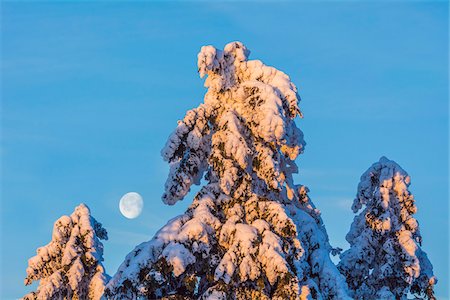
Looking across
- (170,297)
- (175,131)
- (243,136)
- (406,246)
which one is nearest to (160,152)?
(175,131)

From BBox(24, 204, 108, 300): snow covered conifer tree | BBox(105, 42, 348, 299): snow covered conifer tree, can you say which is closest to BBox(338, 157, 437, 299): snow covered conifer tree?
BBox(24, 204, 108, 300): snow covered conifer tree

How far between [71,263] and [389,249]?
1508 cm

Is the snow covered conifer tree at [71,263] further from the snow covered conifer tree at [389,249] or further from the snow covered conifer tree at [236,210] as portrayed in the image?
the snow covered conifer tree at [236,210]

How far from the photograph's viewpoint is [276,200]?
101 ft

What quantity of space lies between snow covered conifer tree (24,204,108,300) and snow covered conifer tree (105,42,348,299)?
52.6 ft

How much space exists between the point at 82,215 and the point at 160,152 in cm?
1727

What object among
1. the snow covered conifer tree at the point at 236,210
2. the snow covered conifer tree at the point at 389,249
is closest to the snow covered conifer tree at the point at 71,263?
the snow covered conifer tree at the point at 389,249

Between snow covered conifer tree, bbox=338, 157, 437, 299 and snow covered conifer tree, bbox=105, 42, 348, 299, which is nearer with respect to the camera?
snow covered conifer tree, bbox=105, 42, 348, 299

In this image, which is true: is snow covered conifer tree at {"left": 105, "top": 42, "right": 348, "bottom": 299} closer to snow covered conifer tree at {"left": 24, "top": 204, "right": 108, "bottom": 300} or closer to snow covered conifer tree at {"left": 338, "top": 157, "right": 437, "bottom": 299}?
snow covered conifer tree at {"left": 338, "top": 157, "right": 437, "bottom": 299}

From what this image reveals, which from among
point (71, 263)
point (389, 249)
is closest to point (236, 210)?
point (389, 249)

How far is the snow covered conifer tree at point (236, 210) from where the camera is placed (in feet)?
91.7

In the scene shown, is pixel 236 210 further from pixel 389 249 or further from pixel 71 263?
pixel 71 263

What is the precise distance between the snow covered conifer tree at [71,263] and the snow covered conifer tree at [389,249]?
11.9m

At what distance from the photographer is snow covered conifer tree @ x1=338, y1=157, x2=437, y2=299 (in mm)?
43406
